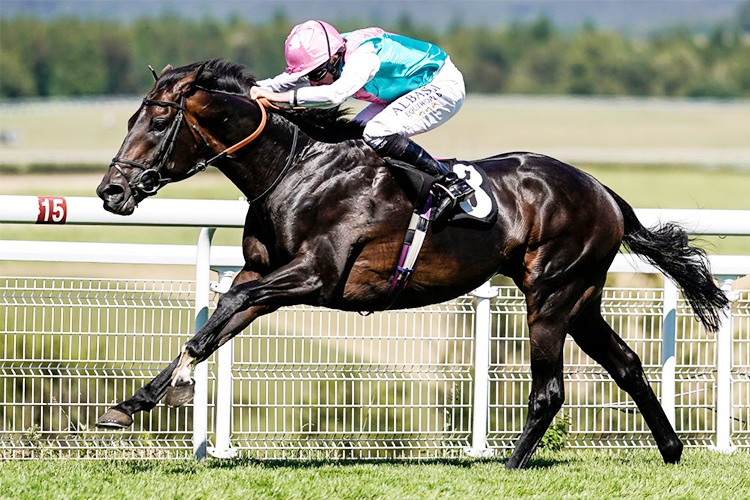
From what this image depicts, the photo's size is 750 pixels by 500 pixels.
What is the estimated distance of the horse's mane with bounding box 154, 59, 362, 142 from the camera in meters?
5.09

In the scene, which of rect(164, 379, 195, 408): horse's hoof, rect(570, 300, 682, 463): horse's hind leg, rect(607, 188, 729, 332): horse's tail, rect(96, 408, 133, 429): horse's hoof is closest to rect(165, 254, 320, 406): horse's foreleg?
rect(164, 379, 195, 408): horse's hoof

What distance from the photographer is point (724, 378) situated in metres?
6.09

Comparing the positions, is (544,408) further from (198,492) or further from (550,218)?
(198,492)

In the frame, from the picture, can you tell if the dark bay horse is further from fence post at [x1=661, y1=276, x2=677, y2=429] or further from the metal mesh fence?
the metal mesh fence

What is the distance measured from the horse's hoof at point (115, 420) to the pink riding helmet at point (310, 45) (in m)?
1.72

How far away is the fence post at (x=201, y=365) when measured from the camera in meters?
5.59

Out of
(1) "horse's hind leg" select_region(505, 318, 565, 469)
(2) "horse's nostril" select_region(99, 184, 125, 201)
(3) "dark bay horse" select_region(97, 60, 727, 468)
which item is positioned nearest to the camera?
(2) "horse's nostril" select_region(99, 184, 125, 201)

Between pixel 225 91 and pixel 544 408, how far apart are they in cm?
221

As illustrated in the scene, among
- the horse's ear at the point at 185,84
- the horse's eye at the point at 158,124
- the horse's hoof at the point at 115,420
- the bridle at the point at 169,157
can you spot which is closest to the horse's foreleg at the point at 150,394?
the horse's hoof at the point at 115,420

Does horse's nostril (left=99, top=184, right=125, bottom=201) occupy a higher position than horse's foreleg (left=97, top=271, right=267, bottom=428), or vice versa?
horse's nostril (left=99, top=184, right=125, bottom=201)

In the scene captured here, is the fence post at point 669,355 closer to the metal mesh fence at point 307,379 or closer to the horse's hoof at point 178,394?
the metal mesh fence at point 307,379

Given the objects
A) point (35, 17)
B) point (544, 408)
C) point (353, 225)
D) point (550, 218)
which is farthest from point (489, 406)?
point (35, 17)

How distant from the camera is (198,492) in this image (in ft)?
14.9

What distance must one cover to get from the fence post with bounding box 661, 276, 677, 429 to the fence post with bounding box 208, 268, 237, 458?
7.68 feet
